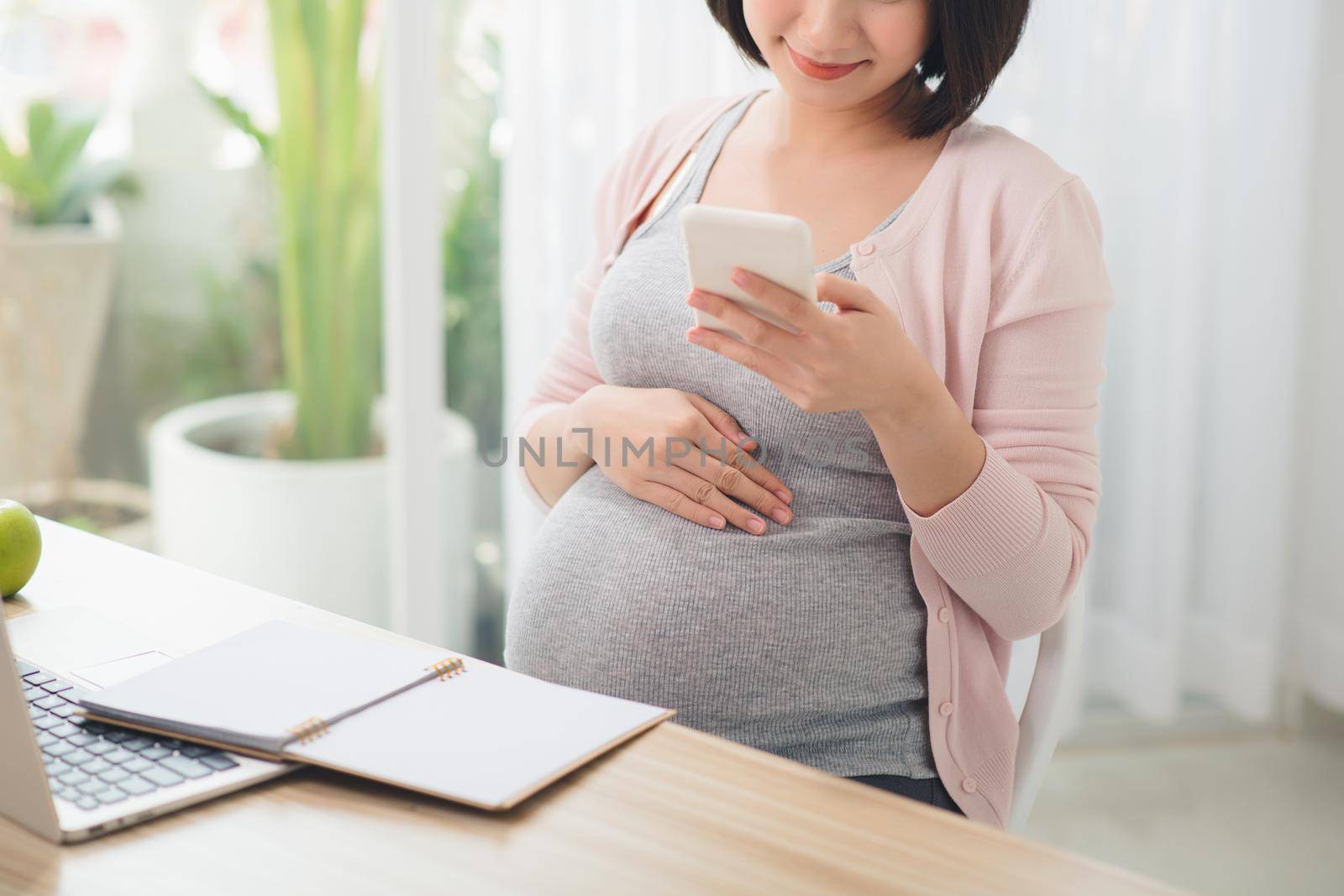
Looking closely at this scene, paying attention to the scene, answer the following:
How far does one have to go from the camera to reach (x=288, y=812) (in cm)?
67

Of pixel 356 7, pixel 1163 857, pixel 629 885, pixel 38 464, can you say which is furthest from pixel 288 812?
pixel 38 464

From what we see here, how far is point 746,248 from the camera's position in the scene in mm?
832

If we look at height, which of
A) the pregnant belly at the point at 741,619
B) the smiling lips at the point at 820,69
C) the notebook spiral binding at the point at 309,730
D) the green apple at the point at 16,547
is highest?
the smiling lips at the point at 820,69

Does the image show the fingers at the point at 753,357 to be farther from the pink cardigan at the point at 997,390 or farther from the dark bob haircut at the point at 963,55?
the dark bob haircut at the point at 963,55

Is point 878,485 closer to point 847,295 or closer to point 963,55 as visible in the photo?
point 847,295

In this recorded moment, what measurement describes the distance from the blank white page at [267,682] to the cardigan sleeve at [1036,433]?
0.44 meters

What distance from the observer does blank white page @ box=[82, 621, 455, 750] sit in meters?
0.74

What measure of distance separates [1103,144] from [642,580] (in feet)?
5.09

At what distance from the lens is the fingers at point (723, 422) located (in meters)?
1.11

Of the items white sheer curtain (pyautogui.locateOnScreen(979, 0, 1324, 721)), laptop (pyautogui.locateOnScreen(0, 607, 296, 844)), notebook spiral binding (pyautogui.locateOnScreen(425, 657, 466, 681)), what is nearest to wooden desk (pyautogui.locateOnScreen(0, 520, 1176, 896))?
laptop (pyautogui.locateOnScreen(0, 607, 296, 844))

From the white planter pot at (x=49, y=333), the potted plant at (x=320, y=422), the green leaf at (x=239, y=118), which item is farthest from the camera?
the white planter pot at (x=49, y=333)

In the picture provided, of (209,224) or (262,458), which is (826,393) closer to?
(262,458)

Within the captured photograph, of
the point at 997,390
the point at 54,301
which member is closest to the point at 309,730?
the point at 997,390

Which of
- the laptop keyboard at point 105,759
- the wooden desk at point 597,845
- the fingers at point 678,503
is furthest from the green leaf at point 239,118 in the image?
the wooden desk at point 597,845
